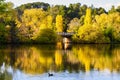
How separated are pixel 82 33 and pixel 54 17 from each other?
1558cm

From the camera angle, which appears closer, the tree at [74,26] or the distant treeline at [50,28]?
the distant treeline at [50,28]

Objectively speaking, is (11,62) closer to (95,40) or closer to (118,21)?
(95,40)

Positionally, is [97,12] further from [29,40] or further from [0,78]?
[0,78]

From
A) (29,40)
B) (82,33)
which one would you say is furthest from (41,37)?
(82,33)

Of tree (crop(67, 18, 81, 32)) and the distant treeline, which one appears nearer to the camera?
the distant treeline

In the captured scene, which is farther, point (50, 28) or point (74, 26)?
point (74, 26)

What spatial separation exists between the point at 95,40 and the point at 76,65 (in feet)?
158

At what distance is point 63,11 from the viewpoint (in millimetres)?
99688

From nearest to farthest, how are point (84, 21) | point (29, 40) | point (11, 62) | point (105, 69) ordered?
point (105, 69) < point (11, 62) < point (29, 40) < point (84, 21)

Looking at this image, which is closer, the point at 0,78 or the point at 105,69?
the point at 0,78

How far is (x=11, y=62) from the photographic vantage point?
3538 cm

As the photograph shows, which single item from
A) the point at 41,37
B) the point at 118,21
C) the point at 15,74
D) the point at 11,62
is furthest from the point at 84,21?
the point at 15,74

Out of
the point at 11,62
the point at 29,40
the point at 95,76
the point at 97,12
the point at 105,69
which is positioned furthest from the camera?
the point at 97,12

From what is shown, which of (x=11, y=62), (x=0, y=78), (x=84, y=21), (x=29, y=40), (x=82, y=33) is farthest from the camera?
(x=84, y=21)
